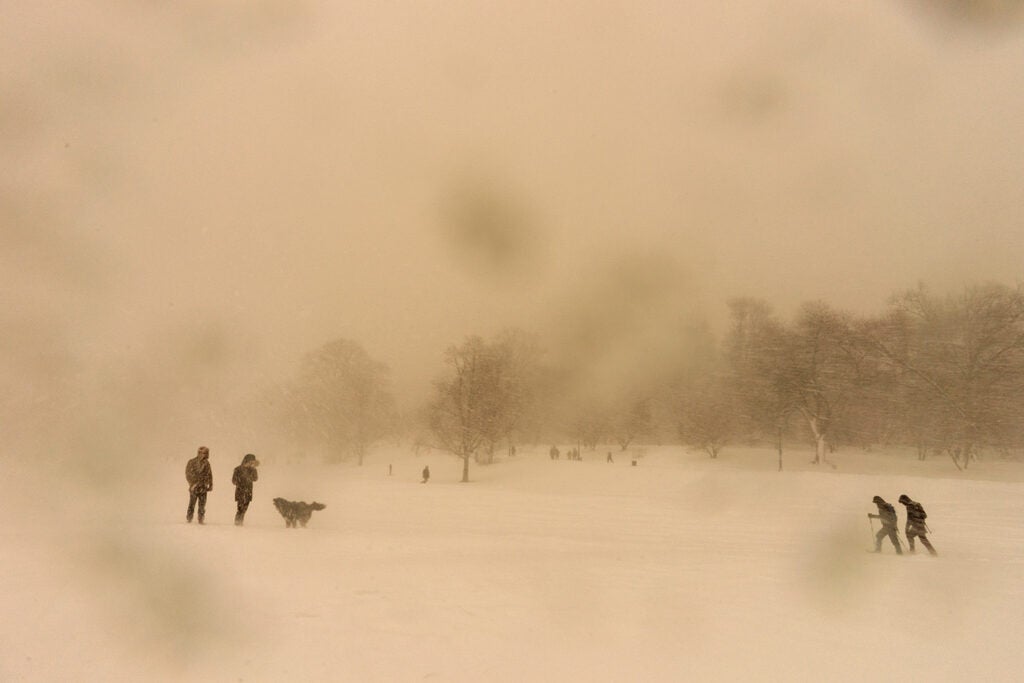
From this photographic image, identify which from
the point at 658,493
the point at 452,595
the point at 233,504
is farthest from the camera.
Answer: the point at 658,493

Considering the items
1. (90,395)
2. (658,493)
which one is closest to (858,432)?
(658,493)

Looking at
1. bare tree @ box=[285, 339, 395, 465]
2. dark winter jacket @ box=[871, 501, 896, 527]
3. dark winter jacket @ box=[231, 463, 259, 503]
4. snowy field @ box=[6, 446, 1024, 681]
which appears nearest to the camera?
snowy field @ box=[6, 446, 1024, 681]

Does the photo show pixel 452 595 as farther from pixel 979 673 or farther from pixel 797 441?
pixel 797 441

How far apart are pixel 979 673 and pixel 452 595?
6.62 metres

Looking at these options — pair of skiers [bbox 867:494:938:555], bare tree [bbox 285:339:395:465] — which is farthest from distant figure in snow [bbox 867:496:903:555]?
bare tree [bbox 285:339:395:465]

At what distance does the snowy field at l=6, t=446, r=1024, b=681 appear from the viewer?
5707 millimetres

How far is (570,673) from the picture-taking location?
560cm

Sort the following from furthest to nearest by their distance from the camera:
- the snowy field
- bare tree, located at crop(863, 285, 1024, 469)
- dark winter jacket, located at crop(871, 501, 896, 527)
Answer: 1. bare tree, located at crop(863, 285, 1024, 469)
2. dark winter jacket, located at crop(871, 501, 896, 527)
3. the snowy field

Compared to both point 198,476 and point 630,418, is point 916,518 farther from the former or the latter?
point 630,418

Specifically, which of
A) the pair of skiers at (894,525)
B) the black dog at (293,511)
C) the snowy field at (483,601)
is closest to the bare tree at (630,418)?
the snowy field at (483,601)

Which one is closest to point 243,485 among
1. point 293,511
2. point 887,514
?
point 293,511

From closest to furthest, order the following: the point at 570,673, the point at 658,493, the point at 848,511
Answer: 1. the point at 570,673
2. the point at 848,511
3. the point at 658,493

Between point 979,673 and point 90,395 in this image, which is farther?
point 90,395

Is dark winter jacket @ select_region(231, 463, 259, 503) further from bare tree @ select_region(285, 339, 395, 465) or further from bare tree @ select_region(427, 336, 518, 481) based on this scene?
bare tree @ select_region(285, 339, 395, 465)
